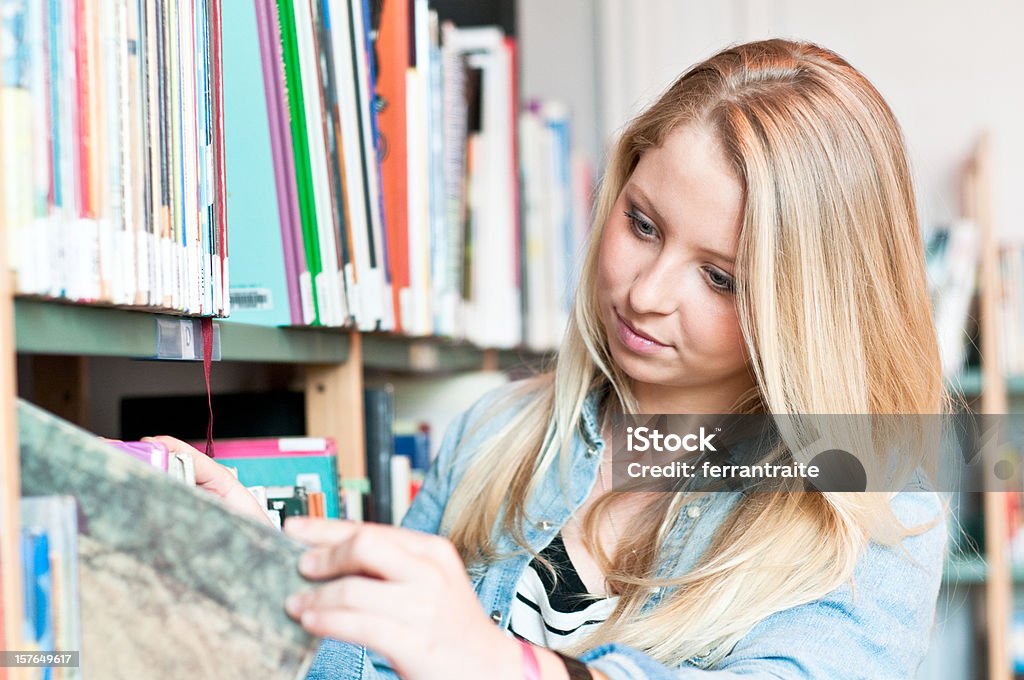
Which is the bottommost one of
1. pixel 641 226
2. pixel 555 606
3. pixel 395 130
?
pixel 555 606

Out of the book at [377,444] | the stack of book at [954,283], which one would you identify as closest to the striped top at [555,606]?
the book at [377,444]

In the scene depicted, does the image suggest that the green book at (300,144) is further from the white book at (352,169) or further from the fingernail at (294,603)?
the fingernail at (294,603)

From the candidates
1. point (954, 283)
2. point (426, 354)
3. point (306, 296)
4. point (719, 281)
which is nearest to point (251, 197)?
point (306, 296)

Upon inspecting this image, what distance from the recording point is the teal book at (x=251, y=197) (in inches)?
35.0

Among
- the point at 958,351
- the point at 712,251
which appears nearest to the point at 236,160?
the point at 712,251

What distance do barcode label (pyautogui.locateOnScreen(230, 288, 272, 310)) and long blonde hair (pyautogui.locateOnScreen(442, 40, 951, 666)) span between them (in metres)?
0.35

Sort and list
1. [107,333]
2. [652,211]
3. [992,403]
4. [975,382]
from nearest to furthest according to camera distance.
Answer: [107,333], [652,211], [992,403], [975,382]

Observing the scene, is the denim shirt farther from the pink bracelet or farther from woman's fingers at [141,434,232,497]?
woman's fingers at [141,434,232,497]

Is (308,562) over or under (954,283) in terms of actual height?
under

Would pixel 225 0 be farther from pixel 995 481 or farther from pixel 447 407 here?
pixel 995 481

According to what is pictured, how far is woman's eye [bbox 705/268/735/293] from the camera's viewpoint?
929mm

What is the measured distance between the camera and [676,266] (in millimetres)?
917

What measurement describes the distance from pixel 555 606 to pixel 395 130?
23.6 inches

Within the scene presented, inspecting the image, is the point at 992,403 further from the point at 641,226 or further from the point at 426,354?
the point at 641,226
